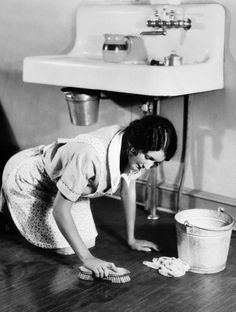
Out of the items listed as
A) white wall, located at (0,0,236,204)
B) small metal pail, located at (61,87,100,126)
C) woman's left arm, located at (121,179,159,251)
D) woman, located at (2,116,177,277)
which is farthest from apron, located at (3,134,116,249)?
white wall, located at (0,0,236,204)

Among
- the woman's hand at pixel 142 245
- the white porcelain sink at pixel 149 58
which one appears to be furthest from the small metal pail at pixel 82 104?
the woman's hand at pixel 142 245

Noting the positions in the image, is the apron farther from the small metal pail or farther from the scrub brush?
the small metal pail

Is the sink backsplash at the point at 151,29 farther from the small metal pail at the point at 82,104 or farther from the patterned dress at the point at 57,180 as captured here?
the patterned dress at the point at 57,180

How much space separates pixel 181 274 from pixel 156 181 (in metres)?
0.72

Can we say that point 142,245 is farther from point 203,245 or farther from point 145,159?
point 145,159

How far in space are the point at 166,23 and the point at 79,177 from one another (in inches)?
35.5

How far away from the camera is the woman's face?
1856 mm

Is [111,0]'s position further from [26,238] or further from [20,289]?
[20,289]

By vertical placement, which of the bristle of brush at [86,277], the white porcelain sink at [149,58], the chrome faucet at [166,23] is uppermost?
the chrome faucet at [166,23]

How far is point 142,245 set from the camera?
2.24m

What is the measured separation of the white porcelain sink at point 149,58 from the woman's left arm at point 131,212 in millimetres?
371

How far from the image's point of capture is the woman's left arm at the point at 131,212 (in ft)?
7.14

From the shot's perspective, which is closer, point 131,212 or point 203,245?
point 203,245

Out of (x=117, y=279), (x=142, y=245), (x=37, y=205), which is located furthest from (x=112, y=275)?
(x=37, y=205)
